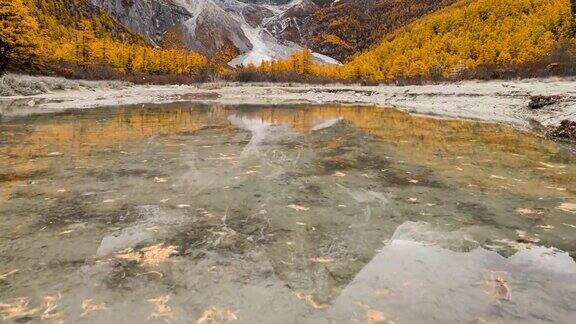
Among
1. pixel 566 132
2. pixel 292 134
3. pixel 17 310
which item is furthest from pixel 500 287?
pixel 566 132

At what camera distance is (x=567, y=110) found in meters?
20.6

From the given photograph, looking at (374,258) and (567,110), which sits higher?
(567,110)

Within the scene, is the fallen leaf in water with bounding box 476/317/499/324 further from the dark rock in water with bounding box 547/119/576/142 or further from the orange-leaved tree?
the orange-leaved tree

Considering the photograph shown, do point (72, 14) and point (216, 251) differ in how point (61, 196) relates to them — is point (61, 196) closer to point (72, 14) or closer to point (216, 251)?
point (216, 251)

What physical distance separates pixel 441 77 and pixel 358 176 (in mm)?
70505

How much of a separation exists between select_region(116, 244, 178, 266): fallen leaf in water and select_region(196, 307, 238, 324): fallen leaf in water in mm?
1398

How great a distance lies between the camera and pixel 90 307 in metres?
4.27

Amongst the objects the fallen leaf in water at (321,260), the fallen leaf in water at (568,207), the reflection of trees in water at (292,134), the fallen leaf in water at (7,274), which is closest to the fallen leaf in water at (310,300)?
the fallen leaf in water at (321,260)

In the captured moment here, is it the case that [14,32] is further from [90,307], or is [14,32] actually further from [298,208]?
[90,307]

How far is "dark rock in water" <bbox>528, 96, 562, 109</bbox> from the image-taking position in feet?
76.3

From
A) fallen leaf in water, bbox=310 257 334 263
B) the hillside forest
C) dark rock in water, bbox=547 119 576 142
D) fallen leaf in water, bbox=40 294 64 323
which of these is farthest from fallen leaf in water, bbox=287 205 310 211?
the hillside forest

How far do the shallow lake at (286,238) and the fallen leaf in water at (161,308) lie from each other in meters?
0.02

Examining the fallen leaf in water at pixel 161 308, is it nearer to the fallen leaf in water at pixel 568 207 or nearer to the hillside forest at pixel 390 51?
the fallen leaf in water at pixel 568 207

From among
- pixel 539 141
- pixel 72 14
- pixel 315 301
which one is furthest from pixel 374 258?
pixel 72 14
